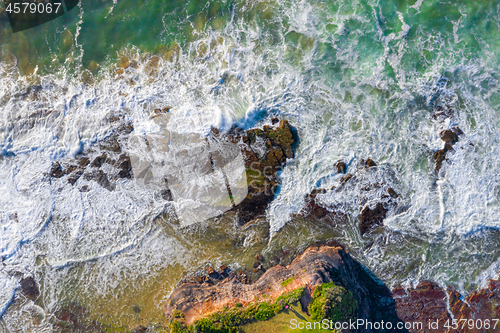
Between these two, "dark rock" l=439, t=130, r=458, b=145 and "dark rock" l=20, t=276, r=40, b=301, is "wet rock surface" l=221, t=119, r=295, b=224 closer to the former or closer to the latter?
"dark rock" l=439, t=130, r=458, b=145

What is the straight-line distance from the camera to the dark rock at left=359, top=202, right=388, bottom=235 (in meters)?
11.8

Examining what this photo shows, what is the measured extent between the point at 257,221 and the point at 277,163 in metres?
2.71

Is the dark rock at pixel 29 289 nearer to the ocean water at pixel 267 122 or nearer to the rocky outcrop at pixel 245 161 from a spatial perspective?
the ocean water at pixel 267 122

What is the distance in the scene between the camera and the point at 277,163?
11.8 meters

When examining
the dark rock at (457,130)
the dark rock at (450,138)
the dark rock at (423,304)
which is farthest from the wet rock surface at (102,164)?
the dark rock at (457,130)

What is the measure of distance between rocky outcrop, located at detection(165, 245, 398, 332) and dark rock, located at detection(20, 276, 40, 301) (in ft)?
19.4

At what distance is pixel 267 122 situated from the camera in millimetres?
12016

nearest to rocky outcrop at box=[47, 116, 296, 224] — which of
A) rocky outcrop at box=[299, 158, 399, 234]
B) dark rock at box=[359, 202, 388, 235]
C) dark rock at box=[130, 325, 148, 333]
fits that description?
rocky outcrop at box=[299, 158, 399, 234]

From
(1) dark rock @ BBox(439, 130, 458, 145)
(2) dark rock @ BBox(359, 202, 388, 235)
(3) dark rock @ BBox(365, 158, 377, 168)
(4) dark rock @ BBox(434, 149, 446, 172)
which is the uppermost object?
(1) dark rock @ BBox(439, 130, 458, 145)

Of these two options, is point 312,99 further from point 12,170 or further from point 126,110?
point 12,170

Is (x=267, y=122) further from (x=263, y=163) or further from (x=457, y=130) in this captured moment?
(x=457, y=130)

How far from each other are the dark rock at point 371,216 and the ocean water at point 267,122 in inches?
12.3

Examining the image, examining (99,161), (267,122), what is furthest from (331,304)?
(99,161)

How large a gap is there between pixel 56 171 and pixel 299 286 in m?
11.6
